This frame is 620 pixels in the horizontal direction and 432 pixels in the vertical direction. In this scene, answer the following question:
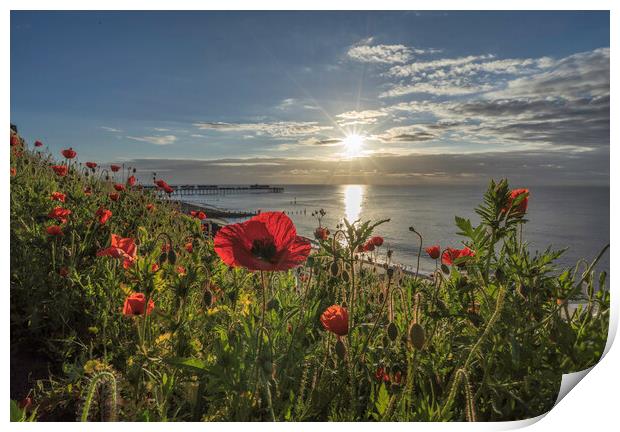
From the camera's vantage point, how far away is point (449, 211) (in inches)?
67.5

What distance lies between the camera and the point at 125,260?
1.57 meters

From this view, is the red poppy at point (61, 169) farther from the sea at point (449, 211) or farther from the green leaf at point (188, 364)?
the green leaf at point (188, 364)

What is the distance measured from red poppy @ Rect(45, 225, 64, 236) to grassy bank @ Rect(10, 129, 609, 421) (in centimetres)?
14

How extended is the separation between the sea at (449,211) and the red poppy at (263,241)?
0.31m

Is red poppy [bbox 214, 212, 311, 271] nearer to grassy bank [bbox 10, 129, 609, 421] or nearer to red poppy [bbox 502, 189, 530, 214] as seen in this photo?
grassy bank [bbox 10, 129, 609, 421]

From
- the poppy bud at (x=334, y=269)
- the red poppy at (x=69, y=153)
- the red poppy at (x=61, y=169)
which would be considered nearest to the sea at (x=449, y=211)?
the poppy bud at (x=334, y=269)

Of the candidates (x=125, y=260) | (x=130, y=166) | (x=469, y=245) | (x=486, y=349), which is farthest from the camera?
(x=130, y=166)

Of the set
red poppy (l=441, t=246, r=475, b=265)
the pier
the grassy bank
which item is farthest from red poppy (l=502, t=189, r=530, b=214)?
the pier

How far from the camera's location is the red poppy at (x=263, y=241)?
1.22 metres

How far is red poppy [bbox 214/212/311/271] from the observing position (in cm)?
122

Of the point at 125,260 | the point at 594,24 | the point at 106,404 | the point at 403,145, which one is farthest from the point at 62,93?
the point at 594,24

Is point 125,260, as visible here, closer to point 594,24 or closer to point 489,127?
point 489,127

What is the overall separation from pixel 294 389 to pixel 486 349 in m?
0.52
